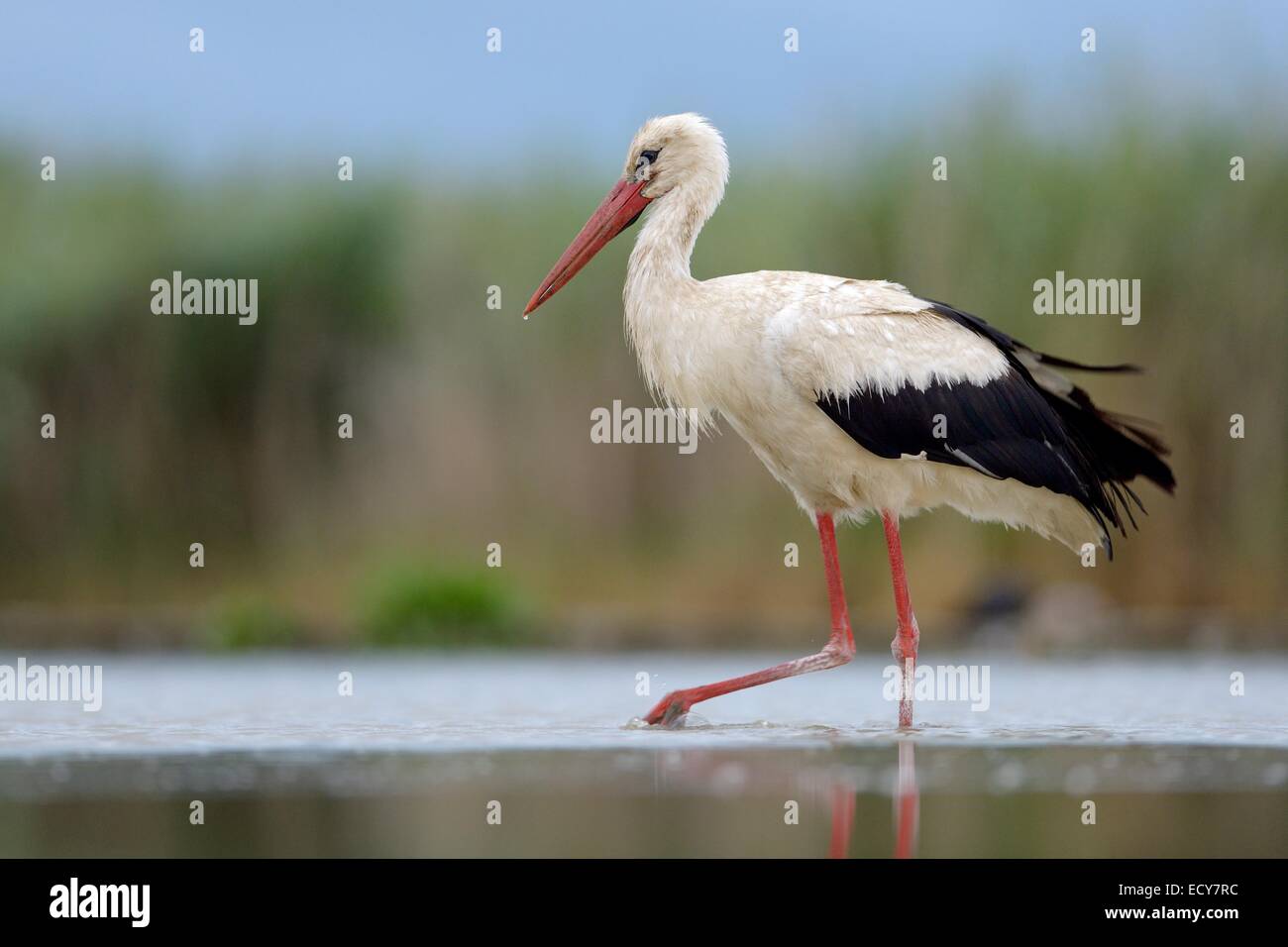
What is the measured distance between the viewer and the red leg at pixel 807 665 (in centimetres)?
805

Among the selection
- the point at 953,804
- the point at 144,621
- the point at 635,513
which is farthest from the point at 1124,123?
the point at 953,804

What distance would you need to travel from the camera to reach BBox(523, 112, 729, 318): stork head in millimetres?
8875

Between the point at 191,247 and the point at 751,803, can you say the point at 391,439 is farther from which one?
the point at 751,803

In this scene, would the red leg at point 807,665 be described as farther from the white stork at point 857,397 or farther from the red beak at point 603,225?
the red beak at point 603,225

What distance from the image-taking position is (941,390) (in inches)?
330

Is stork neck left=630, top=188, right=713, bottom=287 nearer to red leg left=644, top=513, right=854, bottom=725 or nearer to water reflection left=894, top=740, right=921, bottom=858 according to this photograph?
red leg left=644, top=513, right=854, bottom=725

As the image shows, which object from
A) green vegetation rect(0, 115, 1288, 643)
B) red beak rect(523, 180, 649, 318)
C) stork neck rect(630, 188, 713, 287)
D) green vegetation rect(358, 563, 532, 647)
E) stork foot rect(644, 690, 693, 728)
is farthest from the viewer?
green vegetation rect(0, 115, 1288, 643)

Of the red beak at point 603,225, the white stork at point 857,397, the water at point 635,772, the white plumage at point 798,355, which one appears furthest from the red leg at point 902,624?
the red beak at point 603,225

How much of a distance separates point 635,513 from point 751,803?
9863mm

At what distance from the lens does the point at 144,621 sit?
13625 millimetres

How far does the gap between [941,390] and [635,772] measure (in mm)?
2671

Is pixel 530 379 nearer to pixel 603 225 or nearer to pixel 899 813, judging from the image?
pixel 603 225

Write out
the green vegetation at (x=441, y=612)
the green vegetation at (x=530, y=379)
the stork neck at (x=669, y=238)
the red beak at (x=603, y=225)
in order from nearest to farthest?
the stork neck at (x=669, y=238)
the red beak at (x=603, y=225)
the green vegetation at (x=441, y=612)
the green vegetation at (x=530, y=379)

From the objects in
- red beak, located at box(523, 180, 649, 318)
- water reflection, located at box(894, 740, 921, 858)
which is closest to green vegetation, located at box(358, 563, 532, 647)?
red beak, located at box(523, 180, 649, 318)
